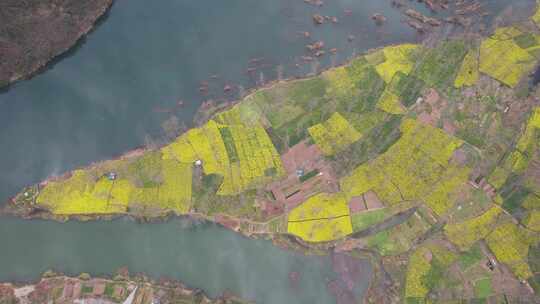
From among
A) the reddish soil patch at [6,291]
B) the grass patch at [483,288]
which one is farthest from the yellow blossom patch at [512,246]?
the reddish soil patch at [6,291]

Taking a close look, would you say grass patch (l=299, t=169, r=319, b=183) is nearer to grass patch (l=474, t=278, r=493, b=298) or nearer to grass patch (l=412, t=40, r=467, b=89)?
grass patch (l=412, t=40, r=467, b=89)

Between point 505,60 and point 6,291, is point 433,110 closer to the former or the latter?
point 505,60

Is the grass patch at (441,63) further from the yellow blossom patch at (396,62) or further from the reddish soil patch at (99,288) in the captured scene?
the reddish soil patch at (99,288)

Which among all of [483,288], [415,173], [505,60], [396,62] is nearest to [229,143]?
[415,173]

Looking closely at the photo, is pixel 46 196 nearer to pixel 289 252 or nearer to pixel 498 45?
pixel 289 252

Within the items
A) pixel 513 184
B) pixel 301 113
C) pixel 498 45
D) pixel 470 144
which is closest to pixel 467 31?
pixel 498 45

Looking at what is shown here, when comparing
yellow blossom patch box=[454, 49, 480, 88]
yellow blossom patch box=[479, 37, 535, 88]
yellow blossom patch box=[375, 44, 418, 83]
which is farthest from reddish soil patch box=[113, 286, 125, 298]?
yellow blossom patch box=[479, 37, 535, 88]
